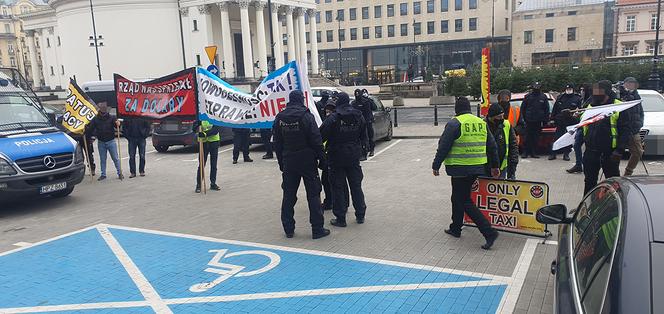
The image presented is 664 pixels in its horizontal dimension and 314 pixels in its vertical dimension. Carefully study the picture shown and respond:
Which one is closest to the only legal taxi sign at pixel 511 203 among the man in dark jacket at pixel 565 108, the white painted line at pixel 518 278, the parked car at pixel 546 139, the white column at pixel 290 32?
the white painted line at pixel 518 278

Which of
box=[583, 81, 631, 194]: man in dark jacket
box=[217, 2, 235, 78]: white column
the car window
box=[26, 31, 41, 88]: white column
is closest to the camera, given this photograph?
the car window

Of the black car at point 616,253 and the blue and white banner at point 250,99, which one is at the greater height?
the blue and white banner at point 250,99

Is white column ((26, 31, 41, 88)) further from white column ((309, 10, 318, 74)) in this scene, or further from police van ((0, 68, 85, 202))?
police van ((0, 68, 85, 202))

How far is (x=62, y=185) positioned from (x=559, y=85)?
30.1 meters

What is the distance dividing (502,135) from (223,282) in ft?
14.3

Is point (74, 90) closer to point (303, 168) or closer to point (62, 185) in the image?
point (62, 185)

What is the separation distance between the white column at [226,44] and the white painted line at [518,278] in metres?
60.0

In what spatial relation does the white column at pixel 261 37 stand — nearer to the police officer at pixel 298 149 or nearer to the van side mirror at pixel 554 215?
the police officer at pixel 298 149

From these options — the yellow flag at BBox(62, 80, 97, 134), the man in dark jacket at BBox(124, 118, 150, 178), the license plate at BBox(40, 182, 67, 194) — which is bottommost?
the license plate at BBox(40, 182, 67, 194)

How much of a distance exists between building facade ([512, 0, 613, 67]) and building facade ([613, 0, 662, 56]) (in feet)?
4.40

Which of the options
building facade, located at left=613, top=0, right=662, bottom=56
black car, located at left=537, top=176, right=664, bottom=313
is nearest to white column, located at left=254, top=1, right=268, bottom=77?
building facade, located at left=613, top=0, right=662, bottom=56

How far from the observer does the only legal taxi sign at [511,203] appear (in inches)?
265

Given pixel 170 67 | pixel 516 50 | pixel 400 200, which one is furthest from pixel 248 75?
pixel 400 200

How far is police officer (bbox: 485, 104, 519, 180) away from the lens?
7.20 metres
